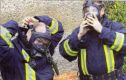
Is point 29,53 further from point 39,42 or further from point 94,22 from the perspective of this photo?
point 94,22

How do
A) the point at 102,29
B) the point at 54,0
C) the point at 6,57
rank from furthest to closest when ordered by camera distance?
the point at 54,0, the point at 102,29, the point at 6,57

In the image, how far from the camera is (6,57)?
5.48 meters

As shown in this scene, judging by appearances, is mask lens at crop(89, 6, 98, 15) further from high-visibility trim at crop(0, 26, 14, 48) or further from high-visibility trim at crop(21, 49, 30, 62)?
high-visibility trim at crop(0, 26, 14, 48)

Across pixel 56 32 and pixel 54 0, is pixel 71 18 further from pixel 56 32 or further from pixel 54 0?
pixel 56 32

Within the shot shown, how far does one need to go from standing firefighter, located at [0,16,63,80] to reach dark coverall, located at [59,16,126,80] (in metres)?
0.30

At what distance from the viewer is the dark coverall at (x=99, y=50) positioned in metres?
5.96

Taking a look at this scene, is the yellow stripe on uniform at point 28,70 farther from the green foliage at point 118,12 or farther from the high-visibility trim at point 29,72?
the green foliage at point 118,12

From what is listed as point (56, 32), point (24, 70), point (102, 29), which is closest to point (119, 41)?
point (102, 29)

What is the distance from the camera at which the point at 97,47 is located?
605 cm

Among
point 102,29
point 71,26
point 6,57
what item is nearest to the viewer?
point 6,57

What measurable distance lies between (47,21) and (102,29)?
0.64 meters

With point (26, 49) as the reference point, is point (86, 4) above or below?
above

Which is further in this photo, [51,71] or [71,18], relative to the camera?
[71,18]

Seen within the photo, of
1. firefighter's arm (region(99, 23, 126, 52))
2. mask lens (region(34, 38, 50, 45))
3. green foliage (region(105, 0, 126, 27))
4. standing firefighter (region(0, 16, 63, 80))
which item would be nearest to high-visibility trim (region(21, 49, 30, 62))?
standing firefighter (region(0, 16, 63, 80))
